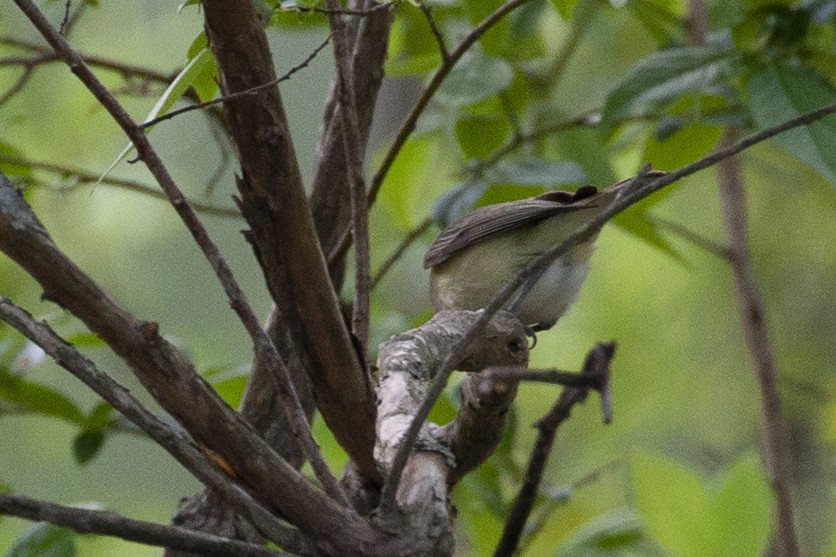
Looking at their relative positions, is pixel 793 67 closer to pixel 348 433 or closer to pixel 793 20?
pixel 793 20

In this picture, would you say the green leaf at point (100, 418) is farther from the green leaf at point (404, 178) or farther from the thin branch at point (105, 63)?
the green leaf at point (404, 178)

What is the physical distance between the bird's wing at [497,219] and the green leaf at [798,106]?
1.13 feet

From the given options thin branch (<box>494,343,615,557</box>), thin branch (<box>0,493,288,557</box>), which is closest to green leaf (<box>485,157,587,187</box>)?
thin branch (<box>494,343,615,557</box>)

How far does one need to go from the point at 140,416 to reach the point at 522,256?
129cm

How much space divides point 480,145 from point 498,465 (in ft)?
2.28

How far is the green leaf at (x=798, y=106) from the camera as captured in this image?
158cm

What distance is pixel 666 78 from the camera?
1922mm

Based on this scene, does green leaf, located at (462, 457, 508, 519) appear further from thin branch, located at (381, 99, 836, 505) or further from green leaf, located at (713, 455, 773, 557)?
thin branch, located at (381, 99, 836, 505)

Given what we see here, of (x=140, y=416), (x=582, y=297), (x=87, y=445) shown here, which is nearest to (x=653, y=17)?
(x=582, y=297)

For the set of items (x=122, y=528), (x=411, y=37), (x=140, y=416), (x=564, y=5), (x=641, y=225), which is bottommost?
(x=122, y=528)

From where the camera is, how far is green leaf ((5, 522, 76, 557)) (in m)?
1.42

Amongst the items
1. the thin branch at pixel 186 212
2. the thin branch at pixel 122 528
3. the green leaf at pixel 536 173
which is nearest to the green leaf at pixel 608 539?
the green leaf at pixel 536 173

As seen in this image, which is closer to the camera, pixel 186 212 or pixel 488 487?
pixel 186 212

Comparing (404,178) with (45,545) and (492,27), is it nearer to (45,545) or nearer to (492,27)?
(492,27)
